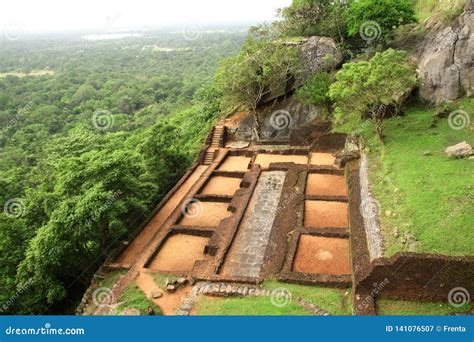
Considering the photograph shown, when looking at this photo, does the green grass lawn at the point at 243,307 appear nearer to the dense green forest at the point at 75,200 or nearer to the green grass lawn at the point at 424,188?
the green grass lawn at the point at 424,188

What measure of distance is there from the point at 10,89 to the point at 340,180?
7922 centimetres

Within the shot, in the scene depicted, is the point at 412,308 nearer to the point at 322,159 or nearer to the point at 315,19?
the point at 322,159

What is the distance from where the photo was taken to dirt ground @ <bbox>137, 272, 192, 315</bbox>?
12.4 meters

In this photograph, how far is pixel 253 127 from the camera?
26.5 m

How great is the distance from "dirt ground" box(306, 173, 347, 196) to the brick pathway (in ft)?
5.08

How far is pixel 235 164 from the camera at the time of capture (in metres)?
23.5

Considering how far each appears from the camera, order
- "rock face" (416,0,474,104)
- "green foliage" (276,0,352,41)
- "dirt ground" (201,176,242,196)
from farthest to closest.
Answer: "green foliage" (276,0,352,41) → "dirt ground" (201,176,242,196) → "rock face" (416,0,474,104)

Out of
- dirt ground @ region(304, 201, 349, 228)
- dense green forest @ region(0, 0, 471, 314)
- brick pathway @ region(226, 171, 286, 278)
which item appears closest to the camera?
brick pathway @ region(226, 171, 286, 278)

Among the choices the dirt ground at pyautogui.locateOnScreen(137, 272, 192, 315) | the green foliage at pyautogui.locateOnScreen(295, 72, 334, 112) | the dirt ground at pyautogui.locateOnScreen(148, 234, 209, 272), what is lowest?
the dirt ground at pyautogui.locateOnScreen(148, 234, 209, 272)

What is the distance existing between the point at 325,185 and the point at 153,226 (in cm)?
894

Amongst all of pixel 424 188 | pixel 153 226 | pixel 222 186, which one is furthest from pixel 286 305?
pixel 222 186

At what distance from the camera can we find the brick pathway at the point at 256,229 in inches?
549

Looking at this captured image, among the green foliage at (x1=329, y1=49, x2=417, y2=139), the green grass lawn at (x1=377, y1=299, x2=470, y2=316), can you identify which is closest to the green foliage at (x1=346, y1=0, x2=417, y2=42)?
the green foliage at (x1=329, y1=49, x2=417, y2=139)

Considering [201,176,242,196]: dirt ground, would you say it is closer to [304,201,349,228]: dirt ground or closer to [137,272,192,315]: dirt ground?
[304,201,349,228]: dirt ground
